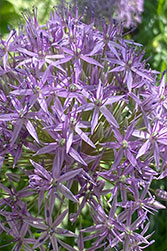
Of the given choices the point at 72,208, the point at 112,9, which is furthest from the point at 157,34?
the point at 72,208

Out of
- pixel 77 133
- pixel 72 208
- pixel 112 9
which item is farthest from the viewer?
pixel 112 9

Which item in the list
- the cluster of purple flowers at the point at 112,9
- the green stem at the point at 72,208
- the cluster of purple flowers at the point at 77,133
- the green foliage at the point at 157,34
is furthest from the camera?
the green foliage at the point at 157,34

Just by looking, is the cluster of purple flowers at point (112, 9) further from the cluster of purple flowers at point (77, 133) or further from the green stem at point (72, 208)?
the green stem at point (72, 208)

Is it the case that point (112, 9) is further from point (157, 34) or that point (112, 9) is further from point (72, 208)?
point (72, 208)

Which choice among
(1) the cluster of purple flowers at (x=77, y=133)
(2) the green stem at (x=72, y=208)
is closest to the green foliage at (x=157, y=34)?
(1) the cluster of purple flowers at (x=77, y=133)

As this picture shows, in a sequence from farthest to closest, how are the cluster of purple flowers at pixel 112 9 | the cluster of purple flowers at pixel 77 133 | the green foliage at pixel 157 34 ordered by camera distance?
1. the green foliage at pixel 157 34
2. the cluster of purple flowers at pixel 112 9
3. the cluster of purple flowers at pixel 77 133
